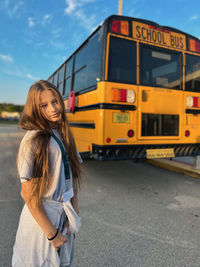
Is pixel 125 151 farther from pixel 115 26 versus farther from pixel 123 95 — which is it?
pixel 115 26

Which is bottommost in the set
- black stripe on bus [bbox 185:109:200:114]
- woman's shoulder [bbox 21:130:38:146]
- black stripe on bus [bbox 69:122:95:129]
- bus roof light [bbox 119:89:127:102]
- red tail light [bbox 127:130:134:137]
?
woman's shoulder [bbox 21:130:38:146]

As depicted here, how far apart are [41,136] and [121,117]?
242cm

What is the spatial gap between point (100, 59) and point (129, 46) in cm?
54

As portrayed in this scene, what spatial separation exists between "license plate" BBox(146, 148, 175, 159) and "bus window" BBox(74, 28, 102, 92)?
1.53 m

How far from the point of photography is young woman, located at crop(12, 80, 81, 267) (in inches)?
36.2

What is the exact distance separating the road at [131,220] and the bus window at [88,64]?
6.39ft

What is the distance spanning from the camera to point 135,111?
3.40 meters

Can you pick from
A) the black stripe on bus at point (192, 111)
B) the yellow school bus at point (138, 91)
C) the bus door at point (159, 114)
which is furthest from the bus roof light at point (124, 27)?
the black stripe on bus at point (192, 111)

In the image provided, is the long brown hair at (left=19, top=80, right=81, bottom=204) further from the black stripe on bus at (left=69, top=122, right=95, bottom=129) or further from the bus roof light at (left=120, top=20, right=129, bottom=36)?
the bus roof light at (left=120, top=20, right=129, bottom=36)

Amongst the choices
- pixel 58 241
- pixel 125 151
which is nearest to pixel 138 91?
pixel 125 151

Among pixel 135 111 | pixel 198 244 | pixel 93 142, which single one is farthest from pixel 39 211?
pixel 135 111

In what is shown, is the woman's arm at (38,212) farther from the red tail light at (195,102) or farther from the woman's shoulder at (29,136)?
the red tail light at (195,102)

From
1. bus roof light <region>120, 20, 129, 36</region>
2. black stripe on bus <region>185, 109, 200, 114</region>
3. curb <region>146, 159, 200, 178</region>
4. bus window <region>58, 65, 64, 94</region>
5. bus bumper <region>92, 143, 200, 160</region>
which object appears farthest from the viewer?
bus window <region>58, 65, 64, 94</region>

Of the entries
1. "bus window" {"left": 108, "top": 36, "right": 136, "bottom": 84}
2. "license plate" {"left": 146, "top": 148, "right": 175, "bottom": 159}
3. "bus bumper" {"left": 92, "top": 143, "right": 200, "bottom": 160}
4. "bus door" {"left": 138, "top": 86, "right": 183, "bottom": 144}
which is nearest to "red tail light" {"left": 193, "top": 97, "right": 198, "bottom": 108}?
"bus door" {"left": 138, "top": 86, "right": 183, "bottom": 144}
